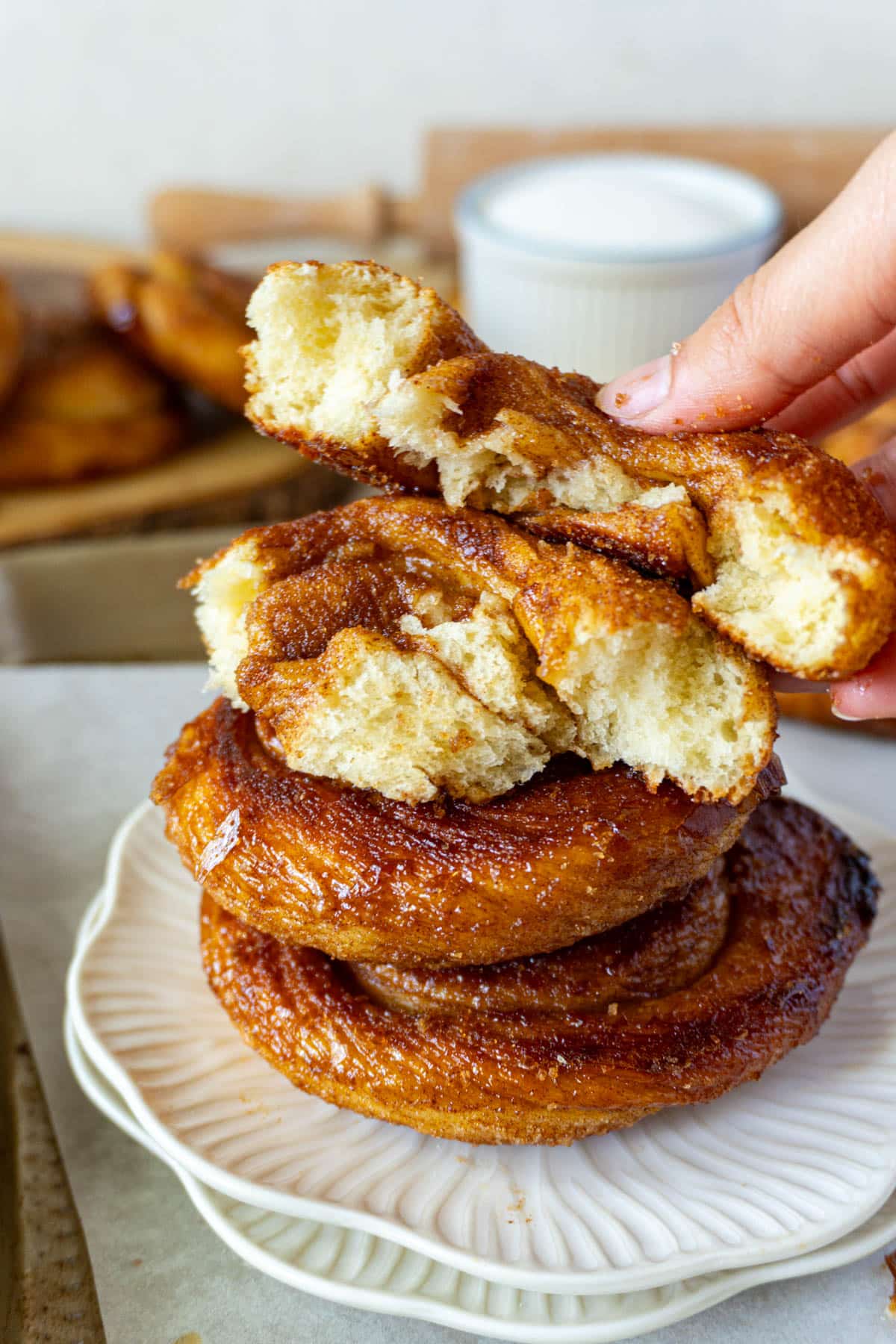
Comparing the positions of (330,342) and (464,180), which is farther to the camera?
(464,180)

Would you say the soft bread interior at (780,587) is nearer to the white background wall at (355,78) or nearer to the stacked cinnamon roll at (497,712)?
the stacked cinnamon roll at (497,712)

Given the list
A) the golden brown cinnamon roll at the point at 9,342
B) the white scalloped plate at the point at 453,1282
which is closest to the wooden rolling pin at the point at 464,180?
the golden brown cinnamon roll at the point at 9,342

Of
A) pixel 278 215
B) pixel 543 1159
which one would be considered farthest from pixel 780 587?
pixel 278 215

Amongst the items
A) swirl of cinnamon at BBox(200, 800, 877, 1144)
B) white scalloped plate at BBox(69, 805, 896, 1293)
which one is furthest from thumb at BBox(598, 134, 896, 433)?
white scalloped plate at BBox(69, 805, 896, 1293)

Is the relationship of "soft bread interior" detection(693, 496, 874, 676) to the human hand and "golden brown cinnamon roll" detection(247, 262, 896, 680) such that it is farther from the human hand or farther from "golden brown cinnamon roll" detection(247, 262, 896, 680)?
the human hand

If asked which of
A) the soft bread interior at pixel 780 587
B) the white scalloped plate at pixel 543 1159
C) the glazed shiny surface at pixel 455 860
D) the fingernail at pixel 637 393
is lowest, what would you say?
the white scalloped plate at pixel 543 1159

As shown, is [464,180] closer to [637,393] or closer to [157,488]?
[157,488]
